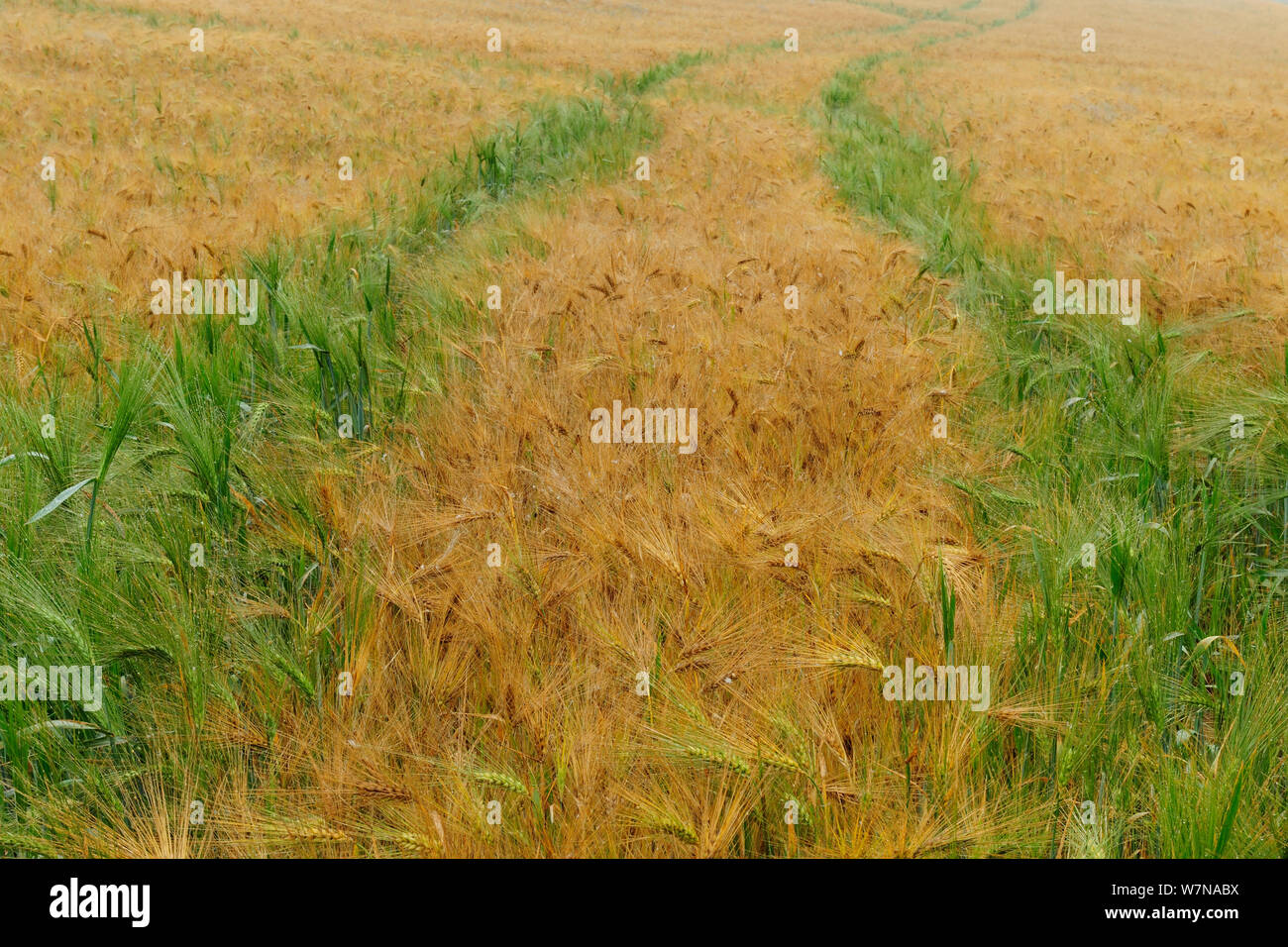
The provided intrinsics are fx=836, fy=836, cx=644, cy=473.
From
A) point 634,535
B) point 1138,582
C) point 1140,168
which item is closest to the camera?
point 1138,582

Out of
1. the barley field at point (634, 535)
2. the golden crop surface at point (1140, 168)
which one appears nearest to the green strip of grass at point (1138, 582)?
the barley field at point (634, 535)

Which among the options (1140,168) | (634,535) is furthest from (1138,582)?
(1140,168)

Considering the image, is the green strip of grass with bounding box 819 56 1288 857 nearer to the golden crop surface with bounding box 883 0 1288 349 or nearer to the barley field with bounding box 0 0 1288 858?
the barley field with bounding box 0 0 1288 858

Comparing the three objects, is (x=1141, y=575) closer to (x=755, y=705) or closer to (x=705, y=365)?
(x=755, y=705)

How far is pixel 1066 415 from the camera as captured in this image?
9.95 ft

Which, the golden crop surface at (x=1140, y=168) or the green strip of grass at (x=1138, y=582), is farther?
the golden crop surface at (x=1140, y=168)

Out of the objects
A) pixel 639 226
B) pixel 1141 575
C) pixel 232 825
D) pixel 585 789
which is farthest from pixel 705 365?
pixel 639 226

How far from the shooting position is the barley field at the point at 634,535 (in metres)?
1.40

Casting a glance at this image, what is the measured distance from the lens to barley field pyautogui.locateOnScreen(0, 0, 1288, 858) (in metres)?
1.40

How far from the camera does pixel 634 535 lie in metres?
1.92

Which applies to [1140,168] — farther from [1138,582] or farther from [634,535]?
[634,535]

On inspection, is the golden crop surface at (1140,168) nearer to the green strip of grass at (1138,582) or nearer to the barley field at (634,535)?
the barley field at (634,535)

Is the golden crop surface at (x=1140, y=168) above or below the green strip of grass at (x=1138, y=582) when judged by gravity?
above

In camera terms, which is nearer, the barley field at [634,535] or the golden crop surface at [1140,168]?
the barley field at [634,535]
